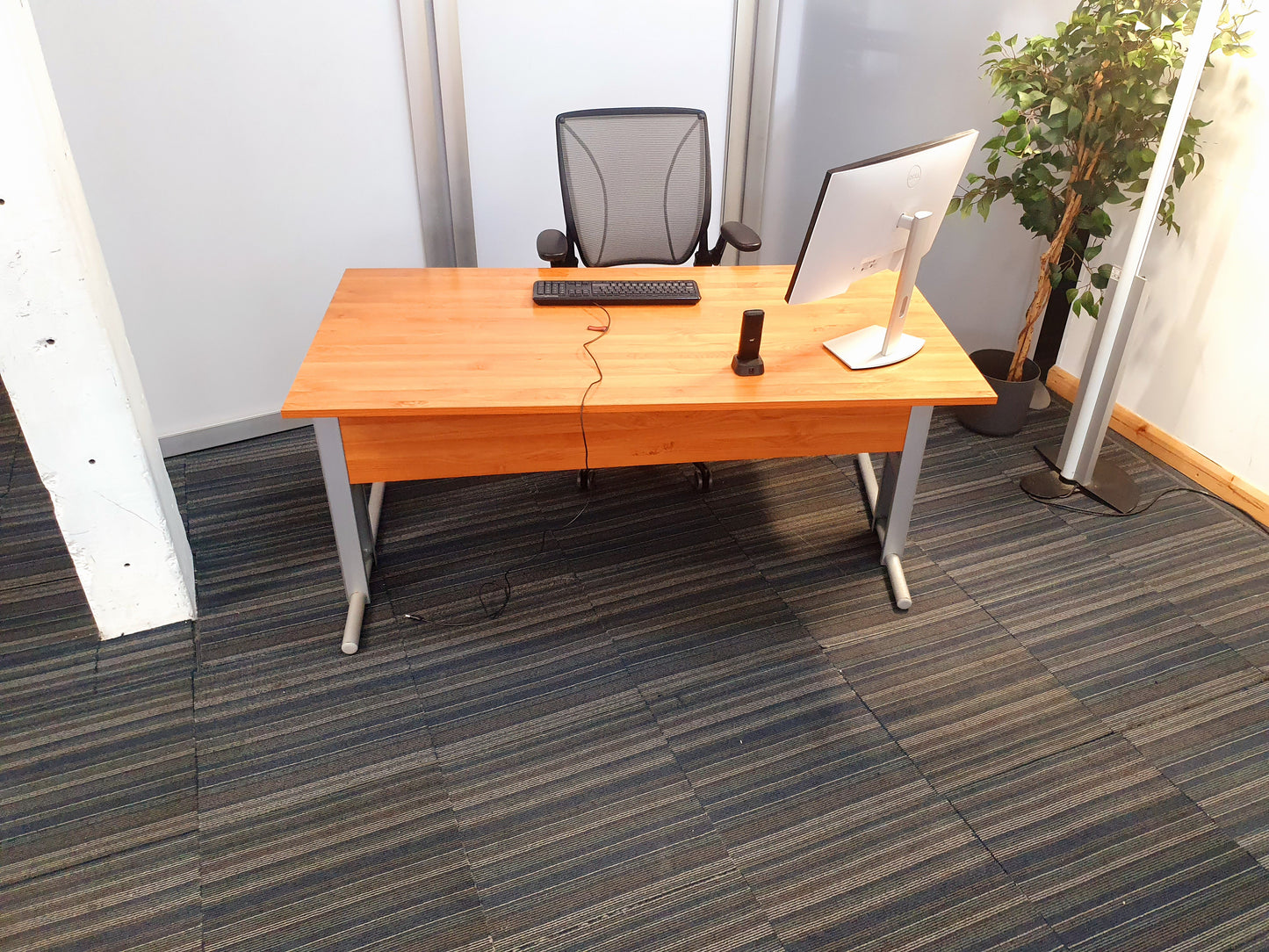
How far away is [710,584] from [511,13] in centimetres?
211

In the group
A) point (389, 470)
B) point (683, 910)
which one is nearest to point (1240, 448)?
point (683, 910)

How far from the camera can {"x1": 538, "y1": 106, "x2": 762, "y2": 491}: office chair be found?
2943 millimetres

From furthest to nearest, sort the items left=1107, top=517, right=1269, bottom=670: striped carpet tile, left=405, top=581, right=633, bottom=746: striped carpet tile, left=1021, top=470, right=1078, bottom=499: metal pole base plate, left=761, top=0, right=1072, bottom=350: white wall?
left=761, top=0, right=1072, bottom=350: white wall
left=1021, top=470, right=1078, bottom=499: metal pole base plate
left=1107, top=517, right=1269, bottom=670: striped carpet tile
left=405, top=581, right=633, bottom=746: striped carpet tile

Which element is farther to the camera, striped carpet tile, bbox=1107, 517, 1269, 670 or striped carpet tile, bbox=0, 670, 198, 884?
striped carpet tile, bbox=1107, 517, 1269, 670

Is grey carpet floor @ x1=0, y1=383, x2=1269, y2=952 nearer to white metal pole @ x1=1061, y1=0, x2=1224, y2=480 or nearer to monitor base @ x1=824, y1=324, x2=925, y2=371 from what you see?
white metal pole @ x1=1061, y1=0, x2=1224, y2=480

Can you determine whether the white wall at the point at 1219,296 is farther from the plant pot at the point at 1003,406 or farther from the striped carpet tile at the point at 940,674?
the striped carpet tile at the point at 940,674

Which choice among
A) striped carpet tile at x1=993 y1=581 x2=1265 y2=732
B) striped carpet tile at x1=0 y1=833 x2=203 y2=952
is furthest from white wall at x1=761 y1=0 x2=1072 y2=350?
striped carpet tile at x1=0 y1=833 x2=203 y2=952

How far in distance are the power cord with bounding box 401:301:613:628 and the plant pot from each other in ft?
5.28

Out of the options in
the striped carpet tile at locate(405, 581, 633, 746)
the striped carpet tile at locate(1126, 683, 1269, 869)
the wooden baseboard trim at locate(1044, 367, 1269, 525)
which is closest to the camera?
the striped carpet tile at locate(1126, 683, 1269, 869)

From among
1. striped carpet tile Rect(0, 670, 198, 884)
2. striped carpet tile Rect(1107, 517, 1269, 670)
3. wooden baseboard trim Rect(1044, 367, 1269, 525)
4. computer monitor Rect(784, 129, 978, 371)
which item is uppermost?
computer monitor Rect(784, 129, 978, 371)

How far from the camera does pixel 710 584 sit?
9.16 feet

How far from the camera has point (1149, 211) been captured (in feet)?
8.90

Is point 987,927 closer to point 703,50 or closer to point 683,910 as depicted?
point 683,910

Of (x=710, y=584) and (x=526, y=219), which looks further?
(x=526, y=219)
